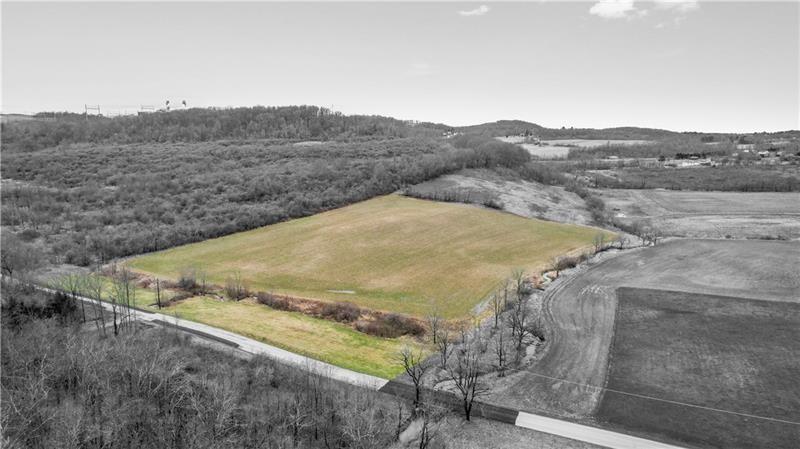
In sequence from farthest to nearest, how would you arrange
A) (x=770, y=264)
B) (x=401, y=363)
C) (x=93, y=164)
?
(x=93, y=164) → (x=770, y=264) → (x=401, y=363)

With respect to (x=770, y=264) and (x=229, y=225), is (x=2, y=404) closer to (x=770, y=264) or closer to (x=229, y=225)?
(x=229, y=225)

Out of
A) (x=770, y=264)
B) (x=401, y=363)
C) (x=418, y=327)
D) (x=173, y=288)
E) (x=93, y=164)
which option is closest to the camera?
(x=401, y=363)

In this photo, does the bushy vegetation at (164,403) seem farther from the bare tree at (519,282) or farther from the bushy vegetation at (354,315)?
the bare tree at (519,282)

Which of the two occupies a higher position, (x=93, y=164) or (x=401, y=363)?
(x=93, y=164)

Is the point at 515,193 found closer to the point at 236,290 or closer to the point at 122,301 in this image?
the point at 236,290

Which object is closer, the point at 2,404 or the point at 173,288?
the point at 2,404

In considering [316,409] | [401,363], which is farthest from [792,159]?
[316,409]

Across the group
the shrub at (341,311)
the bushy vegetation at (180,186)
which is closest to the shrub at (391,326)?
the shrub at (341,311)

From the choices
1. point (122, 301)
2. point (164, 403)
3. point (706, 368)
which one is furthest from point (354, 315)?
point (706, 368)
